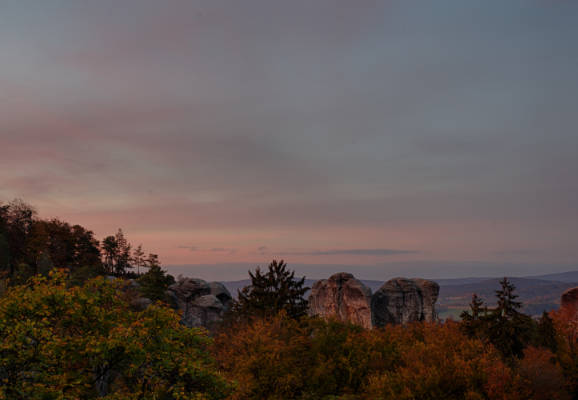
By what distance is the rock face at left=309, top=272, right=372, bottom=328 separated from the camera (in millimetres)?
72062

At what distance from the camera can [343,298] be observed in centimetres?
7425

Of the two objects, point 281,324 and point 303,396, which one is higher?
point 281,324

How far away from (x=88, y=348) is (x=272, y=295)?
117 ft

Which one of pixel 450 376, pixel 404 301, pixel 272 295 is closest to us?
pixel 450 376

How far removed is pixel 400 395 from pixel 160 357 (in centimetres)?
1598

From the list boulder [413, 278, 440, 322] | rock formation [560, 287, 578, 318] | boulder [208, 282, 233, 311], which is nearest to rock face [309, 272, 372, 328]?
boulder [413, 278, 440, 322]

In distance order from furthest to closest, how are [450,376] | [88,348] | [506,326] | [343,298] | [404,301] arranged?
[343,298] < [404,301] < [506,326] < [450,376] < [88,348]

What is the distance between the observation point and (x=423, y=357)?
1144 inches

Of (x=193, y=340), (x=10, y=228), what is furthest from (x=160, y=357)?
(x=10, y=228)

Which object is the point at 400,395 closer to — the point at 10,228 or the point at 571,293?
the point at 571,293

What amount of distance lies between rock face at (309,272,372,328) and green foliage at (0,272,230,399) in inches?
2127

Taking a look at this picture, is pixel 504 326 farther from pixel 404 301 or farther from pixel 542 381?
pixel 404 301

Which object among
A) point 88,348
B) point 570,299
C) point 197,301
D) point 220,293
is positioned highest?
point 88,348

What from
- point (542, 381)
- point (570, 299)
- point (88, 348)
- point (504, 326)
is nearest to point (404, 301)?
point (570, 299)
